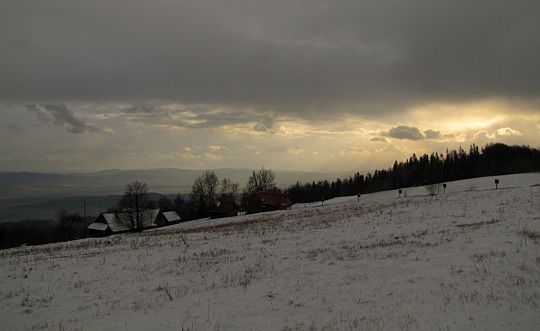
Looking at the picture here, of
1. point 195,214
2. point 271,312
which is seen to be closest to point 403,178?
point 195,214

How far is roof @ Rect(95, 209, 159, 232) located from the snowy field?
220ft

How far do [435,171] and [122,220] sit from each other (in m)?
111

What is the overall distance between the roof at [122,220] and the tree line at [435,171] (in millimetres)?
65740

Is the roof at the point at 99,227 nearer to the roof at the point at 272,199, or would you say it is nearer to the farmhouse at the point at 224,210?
the farmhouse at the point at 224,210

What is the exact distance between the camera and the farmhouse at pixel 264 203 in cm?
9056

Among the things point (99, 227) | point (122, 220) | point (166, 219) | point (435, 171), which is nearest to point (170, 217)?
point (166, 219)

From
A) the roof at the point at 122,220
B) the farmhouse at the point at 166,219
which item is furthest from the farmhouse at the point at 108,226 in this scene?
the farmhouse at the point at 166,219

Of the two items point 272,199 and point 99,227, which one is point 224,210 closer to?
point 272,199

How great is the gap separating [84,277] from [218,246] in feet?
26.7

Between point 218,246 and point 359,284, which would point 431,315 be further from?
point 218,246

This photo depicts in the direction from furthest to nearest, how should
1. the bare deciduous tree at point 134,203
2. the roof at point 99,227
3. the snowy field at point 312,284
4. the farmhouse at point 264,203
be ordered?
the roof at point 99,227 < the farmhouse at point 264,203 < the bare deciduous tree at point 134,203 < the snowy field at point 312,284

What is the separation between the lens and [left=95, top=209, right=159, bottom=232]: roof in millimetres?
88062

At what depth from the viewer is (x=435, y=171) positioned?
5906 inches

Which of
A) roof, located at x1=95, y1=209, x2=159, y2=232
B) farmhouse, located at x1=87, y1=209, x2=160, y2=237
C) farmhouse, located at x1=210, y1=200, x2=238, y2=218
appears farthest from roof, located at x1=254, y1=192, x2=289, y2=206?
farmhouse, located at x1=87, y1=209, x2=160, y2=237
